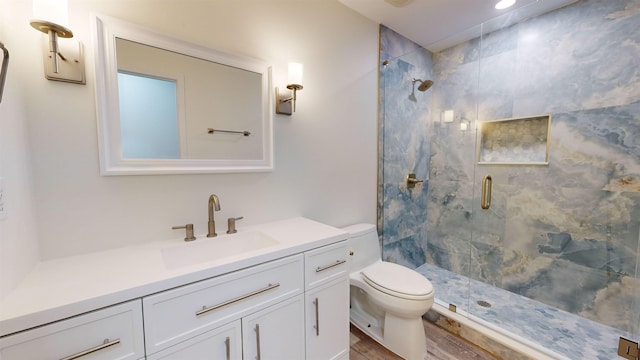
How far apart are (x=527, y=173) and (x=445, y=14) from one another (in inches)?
60.8

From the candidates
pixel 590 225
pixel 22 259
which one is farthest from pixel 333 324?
pixel 590 225

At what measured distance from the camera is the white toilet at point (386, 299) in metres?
1.50

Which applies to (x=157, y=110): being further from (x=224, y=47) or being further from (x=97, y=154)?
(x=224, y=47)

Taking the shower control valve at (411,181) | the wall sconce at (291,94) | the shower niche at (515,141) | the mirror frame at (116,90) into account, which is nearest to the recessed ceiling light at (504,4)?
the shower niche at (515,141)

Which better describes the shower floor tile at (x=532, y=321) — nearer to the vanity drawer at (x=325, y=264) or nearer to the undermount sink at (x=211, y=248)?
the vanity drawer at (x=325, y=264)

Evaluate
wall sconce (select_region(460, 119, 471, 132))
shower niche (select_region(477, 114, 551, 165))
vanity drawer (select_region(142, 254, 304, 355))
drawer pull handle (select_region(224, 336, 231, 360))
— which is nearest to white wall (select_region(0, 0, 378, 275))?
vanity drawer (select_region(142, 254, 304, 355))

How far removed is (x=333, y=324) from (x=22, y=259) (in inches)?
52.2

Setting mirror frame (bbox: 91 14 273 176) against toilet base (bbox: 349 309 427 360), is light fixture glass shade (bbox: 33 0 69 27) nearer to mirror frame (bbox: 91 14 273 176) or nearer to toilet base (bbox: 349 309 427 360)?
mirror frame (bbox: 91 14 273 176)

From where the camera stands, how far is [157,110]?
117 cm

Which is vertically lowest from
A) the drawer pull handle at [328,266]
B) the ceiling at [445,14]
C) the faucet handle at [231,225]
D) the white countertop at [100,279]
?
the drawer pull handle at [328,266]

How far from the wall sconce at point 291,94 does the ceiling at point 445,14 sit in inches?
32.7

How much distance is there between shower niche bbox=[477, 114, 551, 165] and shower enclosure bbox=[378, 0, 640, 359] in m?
0.01

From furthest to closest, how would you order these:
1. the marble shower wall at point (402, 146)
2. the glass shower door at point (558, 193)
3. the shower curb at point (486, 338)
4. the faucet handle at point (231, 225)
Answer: the marble shower wall at point (402, 146) < the glass shower door at point (558, 193) < the shower curb at point (486, 338) < the faucet handle at point (231, 225)

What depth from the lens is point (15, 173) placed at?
2.66ft
